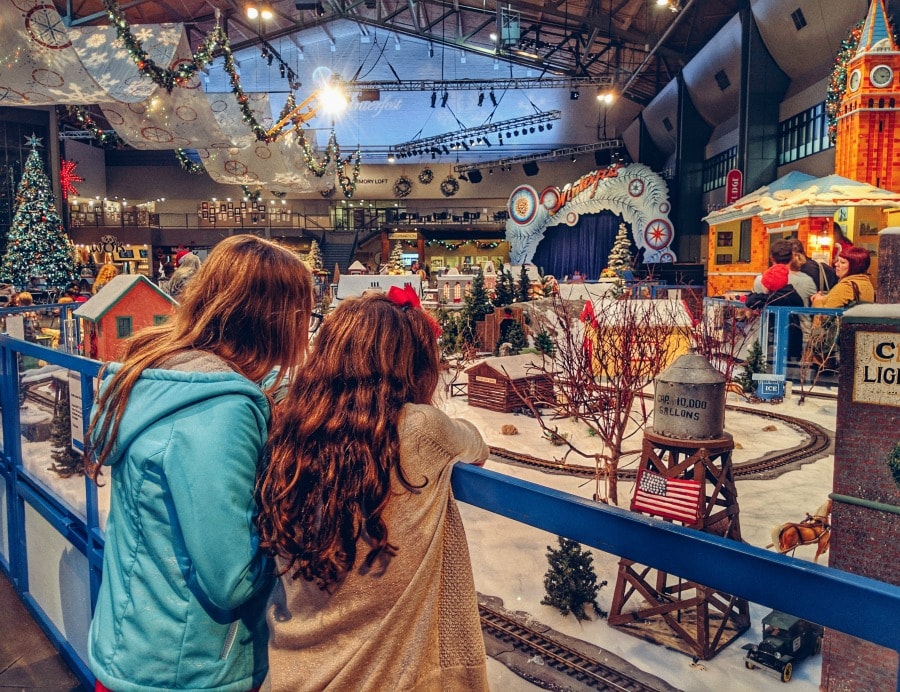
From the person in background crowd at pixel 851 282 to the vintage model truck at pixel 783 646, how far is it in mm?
6023

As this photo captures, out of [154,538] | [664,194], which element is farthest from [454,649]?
[664,194]

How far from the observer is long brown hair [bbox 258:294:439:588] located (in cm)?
107

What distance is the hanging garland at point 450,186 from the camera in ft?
106

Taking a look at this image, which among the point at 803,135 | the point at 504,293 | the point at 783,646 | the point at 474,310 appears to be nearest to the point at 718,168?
the point at 803,135

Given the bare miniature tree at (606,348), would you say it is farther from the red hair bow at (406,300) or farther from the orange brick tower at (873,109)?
the orange brick tower at (873,109)

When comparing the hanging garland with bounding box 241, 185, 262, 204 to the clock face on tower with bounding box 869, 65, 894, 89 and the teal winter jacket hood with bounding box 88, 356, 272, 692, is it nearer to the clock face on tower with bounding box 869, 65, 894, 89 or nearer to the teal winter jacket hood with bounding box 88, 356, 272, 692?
the clock face on tower with bounding box 869, 65, 894, 89

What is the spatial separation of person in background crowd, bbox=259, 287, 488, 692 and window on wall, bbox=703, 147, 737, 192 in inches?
808

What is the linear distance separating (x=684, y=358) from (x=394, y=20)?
24663mm

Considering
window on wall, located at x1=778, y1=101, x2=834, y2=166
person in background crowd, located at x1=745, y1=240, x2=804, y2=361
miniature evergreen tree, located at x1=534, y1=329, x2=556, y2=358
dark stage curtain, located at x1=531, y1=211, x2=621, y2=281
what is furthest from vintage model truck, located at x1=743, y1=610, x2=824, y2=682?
dark stage curtain, located at x1=531, y1=211, x2=621, y2=281

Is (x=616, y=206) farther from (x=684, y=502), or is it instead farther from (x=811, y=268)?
(x=684, y=502)

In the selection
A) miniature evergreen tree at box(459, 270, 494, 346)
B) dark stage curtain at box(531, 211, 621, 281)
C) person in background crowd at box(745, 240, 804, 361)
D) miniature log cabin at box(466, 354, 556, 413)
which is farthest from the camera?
dark stage curtain at box(531, 211, 621, 281)

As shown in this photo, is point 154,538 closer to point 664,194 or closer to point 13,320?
point 13,320

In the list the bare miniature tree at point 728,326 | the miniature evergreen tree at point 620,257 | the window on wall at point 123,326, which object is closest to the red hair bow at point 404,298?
the window on wall at point 123,326

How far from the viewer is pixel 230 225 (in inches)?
1248
